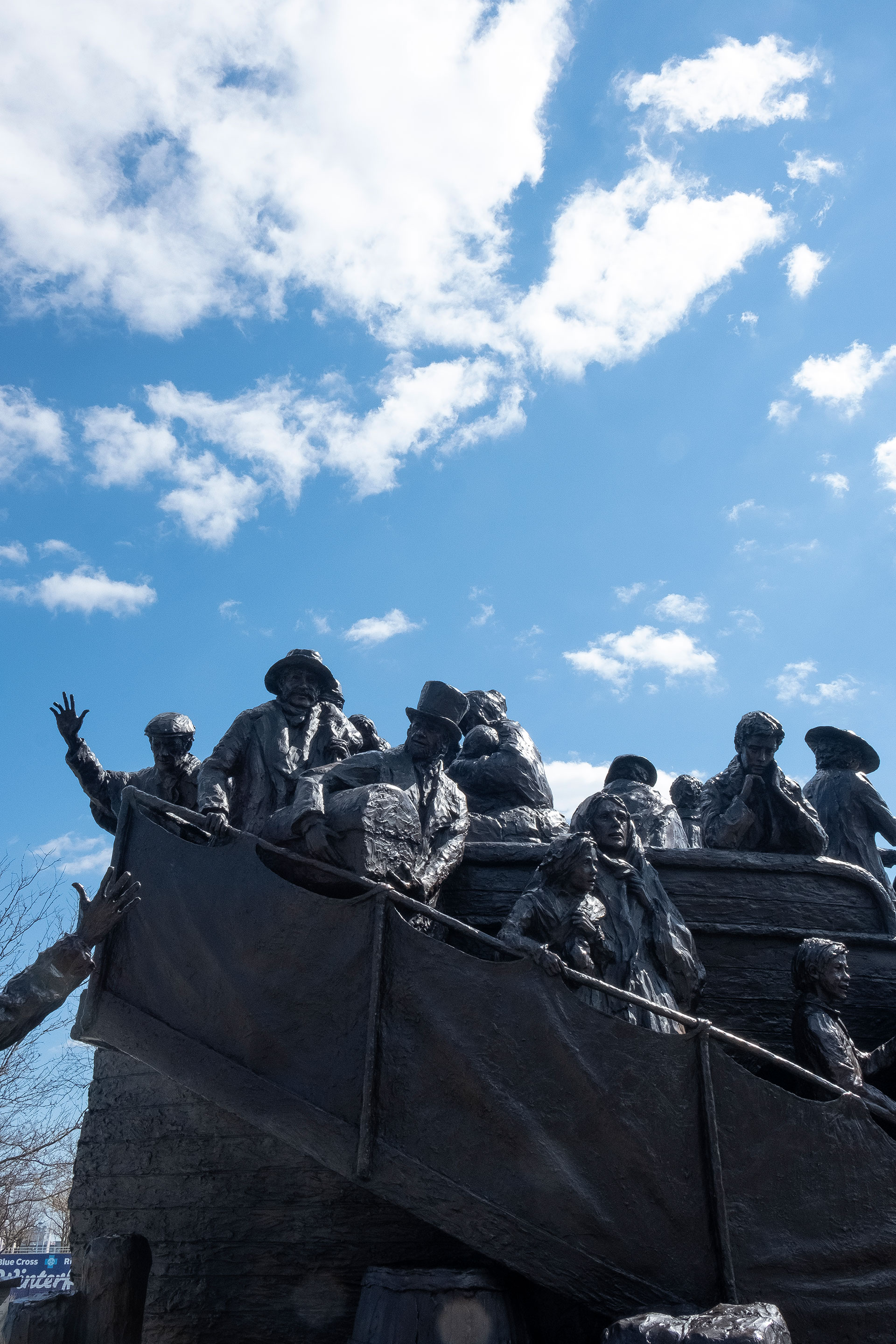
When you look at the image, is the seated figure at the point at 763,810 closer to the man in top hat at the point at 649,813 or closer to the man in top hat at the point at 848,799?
the man in top hat at the point at 649,813

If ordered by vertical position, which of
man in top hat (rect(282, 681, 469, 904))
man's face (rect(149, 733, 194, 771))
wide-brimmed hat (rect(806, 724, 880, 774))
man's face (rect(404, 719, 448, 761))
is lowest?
man in top hat (rect(282, 681, 469, 904))

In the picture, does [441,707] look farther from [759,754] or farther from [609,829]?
[759,754]

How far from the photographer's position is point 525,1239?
14.1 ft

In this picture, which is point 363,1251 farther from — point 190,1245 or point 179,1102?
point 179,1102

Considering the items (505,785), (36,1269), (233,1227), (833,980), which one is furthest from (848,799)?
(36,1269)

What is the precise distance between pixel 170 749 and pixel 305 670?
1.20m

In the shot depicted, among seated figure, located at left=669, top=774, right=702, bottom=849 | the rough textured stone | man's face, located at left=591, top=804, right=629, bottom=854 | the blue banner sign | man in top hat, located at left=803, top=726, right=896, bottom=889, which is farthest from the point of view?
the blue banner sign

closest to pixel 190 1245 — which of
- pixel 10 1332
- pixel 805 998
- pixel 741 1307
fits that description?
pixel 10 1332

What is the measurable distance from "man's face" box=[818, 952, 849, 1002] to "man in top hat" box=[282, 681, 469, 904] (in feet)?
7.38

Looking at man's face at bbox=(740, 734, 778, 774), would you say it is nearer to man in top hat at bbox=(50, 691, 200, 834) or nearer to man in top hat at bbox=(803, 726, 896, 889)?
man in top hat at bbox=(803, 726, 896, 889)

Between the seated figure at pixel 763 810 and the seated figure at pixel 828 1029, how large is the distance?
1814 millimetres

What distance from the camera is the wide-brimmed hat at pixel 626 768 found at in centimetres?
989

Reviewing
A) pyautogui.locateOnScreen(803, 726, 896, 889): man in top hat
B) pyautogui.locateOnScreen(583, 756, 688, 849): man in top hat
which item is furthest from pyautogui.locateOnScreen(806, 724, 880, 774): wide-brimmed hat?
pyautogui.locateOnScreen(583, 756, 688, 849): man in top hat

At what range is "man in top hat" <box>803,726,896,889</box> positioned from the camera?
31.1 ft
